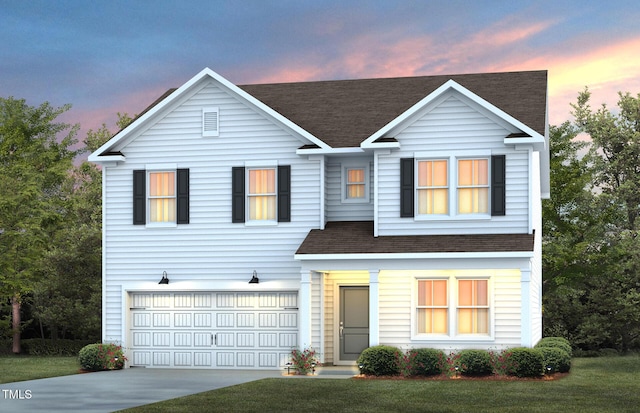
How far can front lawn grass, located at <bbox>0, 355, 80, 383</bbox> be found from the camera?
87.3 ft

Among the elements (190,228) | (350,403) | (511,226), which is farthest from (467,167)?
(350,403)

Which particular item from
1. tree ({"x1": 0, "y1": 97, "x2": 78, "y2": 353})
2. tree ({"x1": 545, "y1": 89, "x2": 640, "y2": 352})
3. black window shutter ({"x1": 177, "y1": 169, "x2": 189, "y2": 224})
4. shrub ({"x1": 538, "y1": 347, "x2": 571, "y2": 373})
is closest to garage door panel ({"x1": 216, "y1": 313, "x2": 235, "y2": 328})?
black window shutter ({"x1": 177, "y1": 169, "x2": 189, "y2": 224})

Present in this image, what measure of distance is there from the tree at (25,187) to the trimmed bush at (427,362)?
21.5 metres

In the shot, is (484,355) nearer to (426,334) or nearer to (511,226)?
(426,334)

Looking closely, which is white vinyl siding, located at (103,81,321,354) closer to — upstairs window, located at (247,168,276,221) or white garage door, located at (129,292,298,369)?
upstairs window, located at (247,168,276,221)

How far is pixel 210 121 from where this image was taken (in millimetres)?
29719

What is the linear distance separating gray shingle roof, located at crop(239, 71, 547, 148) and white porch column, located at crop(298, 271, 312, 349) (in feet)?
14.2

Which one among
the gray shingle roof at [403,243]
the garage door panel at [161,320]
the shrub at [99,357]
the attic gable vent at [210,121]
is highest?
the attic gable vent at [210,121]

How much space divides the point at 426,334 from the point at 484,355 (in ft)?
7.79

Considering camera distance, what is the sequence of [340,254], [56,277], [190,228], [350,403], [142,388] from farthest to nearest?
1. [56,277]
2. [190,228]
3. [340,254]
4. [142,388]
5. [350,403]

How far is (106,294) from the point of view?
99.3ft

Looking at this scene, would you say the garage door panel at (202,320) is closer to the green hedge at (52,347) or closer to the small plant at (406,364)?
the small plant at (406,364)

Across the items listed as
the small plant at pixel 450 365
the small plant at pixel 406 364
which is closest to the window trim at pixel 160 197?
the small plant at pixel 406 364

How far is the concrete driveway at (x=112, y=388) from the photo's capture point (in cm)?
1892
